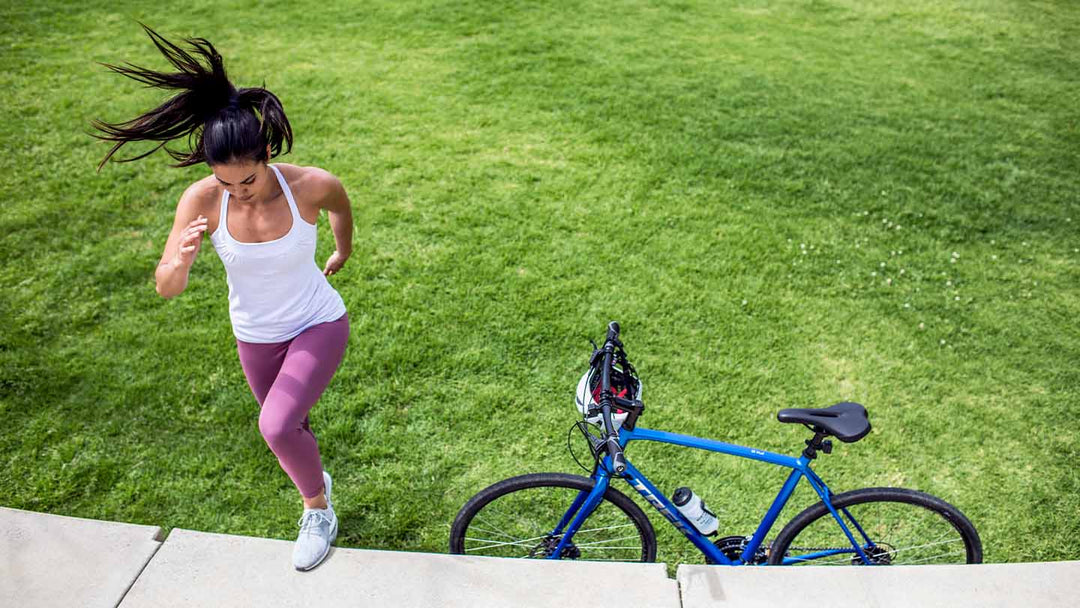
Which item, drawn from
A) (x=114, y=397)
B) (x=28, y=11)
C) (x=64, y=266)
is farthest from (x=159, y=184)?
(x=28, y=11)

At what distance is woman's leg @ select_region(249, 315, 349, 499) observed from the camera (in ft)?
9.89

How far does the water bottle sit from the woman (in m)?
1.52

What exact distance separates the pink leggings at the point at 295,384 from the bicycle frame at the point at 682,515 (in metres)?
1.12

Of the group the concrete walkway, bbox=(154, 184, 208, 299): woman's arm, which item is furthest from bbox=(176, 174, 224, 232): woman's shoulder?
the concrete walkway

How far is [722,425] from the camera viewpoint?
436 cm

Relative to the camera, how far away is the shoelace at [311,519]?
3373 mm

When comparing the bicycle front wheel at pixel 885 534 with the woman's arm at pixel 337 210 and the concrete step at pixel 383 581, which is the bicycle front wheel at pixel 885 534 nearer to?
the concrete step at pixel 383 581

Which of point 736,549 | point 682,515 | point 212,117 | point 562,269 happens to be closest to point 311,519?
point 682,515

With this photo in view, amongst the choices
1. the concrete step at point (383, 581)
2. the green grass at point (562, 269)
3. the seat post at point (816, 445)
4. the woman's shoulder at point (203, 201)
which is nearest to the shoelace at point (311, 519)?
the concrete step at point (383, 581)

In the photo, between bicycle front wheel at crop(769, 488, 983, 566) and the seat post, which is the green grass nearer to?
bicycle front wheel at crop(769, 488, 983, 566)

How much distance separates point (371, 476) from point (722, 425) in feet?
6.40

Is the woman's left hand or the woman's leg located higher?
the woman's left hand

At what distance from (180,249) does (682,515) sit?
220 centimetres

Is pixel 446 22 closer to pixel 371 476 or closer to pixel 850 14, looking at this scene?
pixel 850 14
